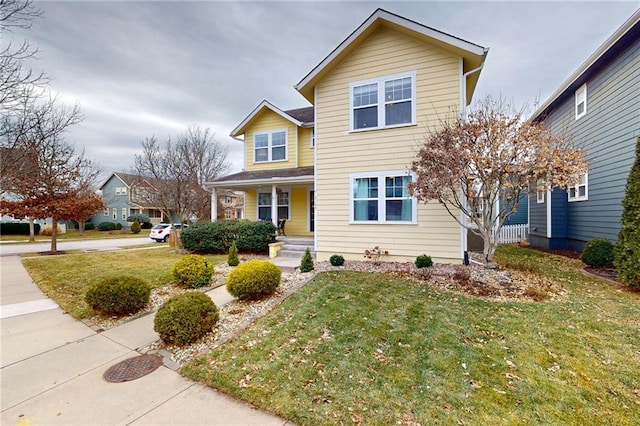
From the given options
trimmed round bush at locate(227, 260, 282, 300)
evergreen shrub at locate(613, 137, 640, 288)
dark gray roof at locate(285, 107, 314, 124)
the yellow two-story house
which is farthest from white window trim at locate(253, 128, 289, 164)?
evergreen shrub at locate(613, 137, 640, 288)

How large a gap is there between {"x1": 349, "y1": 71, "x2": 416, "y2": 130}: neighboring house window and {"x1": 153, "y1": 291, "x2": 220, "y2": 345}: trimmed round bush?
7800mm

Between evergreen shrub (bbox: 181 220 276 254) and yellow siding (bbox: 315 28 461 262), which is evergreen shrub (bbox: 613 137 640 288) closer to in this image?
yellow siding (bbox: 315 28 461 262)

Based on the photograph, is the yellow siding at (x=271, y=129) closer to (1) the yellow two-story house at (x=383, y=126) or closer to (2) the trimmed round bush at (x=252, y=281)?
(1) the yellow two-story house at (x=383, y=126)

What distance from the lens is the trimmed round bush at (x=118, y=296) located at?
5469mm

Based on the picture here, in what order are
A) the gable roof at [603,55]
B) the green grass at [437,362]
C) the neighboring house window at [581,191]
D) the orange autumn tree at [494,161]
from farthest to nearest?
the neighboring house window at [581,191] < the gable roof at [603,55] < the orange autumn tree at [494,161] < the green grass at [437,362]

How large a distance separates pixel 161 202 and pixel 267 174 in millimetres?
5212

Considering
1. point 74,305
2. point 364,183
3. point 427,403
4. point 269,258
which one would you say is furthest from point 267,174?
point 427,403

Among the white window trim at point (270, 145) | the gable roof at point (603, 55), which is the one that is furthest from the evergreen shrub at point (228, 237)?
the gable roof at point (603, 55)

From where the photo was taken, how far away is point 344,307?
5.40m

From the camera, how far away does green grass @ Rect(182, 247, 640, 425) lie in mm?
2828

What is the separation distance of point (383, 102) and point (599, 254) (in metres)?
8.33

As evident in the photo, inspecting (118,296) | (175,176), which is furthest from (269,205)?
(118,296)

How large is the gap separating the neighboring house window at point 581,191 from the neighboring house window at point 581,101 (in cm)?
281

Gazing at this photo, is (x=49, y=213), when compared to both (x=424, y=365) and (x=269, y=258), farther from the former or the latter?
(x=424, y=365)
